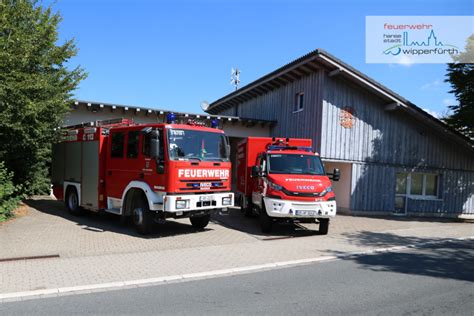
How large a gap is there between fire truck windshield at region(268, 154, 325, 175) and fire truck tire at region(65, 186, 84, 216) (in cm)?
620

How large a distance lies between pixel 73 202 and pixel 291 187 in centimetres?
716

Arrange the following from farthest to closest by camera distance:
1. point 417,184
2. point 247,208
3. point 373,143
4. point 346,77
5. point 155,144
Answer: point 417,184 → point 373,143 → point 346,77 → point 247,208 → point 155,144

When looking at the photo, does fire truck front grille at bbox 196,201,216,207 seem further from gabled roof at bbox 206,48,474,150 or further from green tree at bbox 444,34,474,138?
green tree at bbox 444,34,474,138

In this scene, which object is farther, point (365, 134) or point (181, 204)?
point (365, 134)

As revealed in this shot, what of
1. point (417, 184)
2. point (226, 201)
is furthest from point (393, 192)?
point (226, 201)

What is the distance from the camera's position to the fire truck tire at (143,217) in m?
9.74

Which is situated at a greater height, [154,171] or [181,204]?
[154,171]

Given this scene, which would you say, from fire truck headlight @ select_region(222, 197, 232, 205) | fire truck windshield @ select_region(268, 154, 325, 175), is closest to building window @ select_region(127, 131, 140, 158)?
fire truck headlight @ select_region(222, 197, 232, 205)

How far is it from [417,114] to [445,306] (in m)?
13.2

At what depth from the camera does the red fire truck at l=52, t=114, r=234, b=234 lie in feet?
30.4

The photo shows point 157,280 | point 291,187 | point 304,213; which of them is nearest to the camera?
point 157,280

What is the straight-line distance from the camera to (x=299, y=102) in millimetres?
17531

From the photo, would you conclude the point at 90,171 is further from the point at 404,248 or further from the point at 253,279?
the point at 404,248

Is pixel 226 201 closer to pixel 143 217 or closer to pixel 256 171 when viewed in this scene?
pixel 256 171
